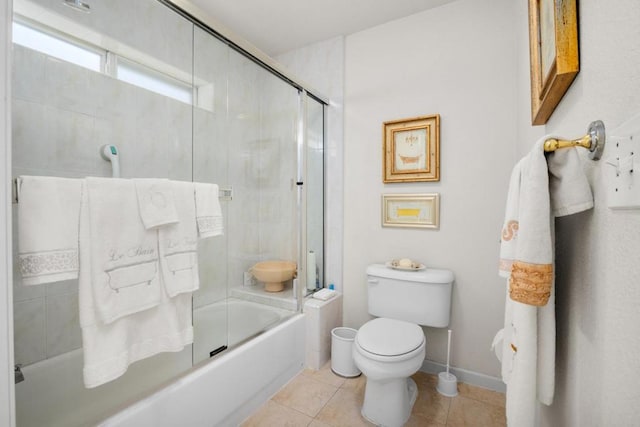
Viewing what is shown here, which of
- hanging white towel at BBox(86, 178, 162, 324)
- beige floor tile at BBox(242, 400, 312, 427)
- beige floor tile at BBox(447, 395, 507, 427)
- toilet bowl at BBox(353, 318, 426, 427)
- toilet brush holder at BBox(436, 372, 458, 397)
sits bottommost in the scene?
beige floor tile at BBox(447, 395, 507, 427)

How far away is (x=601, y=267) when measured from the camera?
1.70ft

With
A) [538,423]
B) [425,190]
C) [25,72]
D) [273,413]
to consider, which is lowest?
[273,413]

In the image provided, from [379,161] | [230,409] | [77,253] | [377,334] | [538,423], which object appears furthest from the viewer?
[379,161]

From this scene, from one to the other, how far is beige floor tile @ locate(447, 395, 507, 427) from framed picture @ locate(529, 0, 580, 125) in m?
1.51

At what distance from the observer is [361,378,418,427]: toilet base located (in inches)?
57.8

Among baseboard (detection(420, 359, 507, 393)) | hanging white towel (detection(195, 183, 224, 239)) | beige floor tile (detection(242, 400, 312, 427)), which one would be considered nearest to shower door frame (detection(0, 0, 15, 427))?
hanging white towel (detection(195, 183, 224, 239))

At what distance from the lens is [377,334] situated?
5.09 feet

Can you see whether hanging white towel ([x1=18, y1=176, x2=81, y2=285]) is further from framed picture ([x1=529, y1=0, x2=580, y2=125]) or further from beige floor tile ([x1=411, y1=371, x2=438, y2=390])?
beige floor tile ([x1=411, y1=371, x2=438, y2=390])

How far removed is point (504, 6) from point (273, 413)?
2.74m

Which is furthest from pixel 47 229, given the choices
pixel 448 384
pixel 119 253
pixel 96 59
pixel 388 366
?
pixel 448 384

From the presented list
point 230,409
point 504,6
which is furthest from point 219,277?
point 504,6

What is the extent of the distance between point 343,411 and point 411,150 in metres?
1.68

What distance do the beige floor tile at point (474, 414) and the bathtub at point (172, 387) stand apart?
1022 millimetres

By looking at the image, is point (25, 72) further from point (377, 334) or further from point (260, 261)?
point (377, 334)
